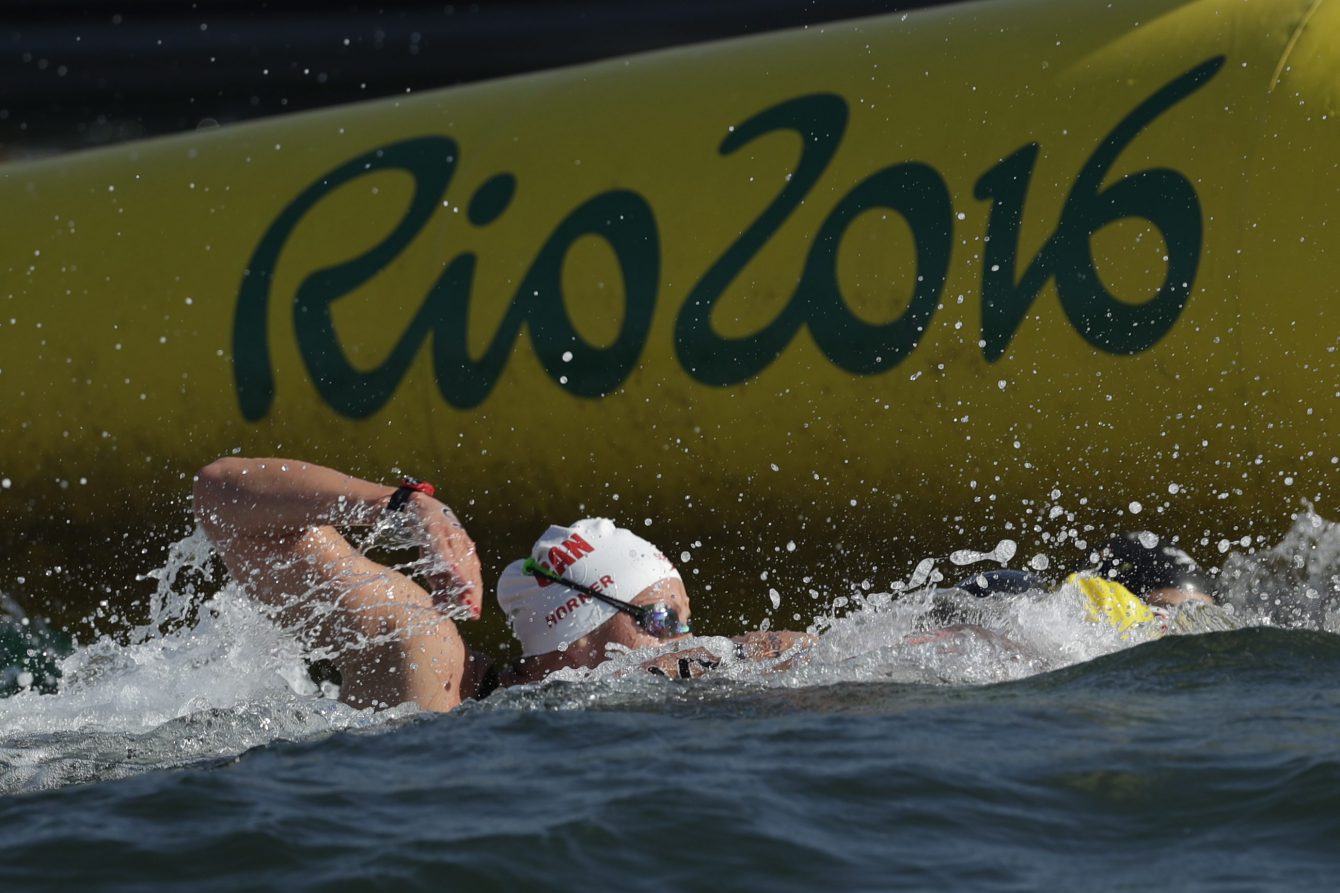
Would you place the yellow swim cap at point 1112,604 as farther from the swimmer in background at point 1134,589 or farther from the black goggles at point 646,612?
the black goggles at point 646,612

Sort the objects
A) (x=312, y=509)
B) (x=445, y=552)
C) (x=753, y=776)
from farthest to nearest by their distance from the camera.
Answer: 1. (x=312, y=509)
2. (x=445, y=552)
3. (x=753, y=776)

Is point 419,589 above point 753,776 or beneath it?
above

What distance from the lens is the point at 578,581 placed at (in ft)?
12.7

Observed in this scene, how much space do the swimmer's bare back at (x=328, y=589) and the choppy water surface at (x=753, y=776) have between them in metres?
0.16

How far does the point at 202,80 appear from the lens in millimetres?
6258

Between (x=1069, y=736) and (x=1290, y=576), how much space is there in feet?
Answer: 5.40

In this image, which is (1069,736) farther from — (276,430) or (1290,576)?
(276,430)

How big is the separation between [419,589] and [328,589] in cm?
19

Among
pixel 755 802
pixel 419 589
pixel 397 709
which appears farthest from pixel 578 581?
pixel 755 802

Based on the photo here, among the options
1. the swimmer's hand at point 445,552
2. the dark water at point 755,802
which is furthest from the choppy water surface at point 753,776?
the swimmer's hand at point 445,552

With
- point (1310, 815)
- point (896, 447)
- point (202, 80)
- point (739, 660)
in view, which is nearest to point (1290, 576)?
point (896, 447)

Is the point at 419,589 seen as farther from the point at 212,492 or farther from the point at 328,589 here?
the point at 212,492

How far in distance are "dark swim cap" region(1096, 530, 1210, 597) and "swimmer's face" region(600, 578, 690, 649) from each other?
1.09 metres

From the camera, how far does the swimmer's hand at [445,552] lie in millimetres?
3354
